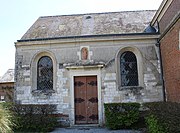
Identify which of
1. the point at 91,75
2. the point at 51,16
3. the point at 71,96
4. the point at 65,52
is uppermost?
the point at 51,16

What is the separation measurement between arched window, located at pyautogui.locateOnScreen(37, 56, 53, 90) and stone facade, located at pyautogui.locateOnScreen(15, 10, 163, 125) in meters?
0.26

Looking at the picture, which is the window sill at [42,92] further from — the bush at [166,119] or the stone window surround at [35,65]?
the bush at [166,119]

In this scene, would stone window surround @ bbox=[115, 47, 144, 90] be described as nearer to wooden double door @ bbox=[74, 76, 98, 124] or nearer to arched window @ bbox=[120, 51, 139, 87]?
arched window @ bbox=[120, 51, 139, 87]

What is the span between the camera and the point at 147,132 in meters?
9.03

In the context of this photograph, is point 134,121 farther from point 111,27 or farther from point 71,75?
point 111,27

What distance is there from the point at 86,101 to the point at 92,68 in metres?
1.71

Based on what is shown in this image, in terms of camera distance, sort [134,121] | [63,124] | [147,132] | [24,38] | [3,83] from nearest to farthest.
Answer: [147,132]
[134,121]
[63,124]
[24,38]
[3,83]

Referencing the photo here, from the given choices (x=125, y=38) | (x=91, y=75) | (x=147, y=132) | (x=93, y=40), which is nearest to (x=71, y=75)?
(x=91, y=75)

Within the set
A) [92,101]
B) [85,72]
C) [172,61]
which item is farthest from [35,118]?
[172,61]

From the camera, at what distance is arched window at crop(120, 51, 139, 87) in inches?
462

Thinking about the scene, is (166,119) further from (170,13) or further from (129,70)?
(129,70)

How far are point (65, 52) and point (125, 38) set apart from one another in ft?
10.5

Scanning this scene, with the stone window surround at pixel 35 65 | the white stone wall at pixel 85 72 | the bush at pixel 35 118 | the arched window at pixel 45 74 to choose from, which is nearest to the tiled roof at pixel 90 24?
the white stone wall at pixel 85 72

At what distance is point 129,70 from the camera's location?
11.8 meters
